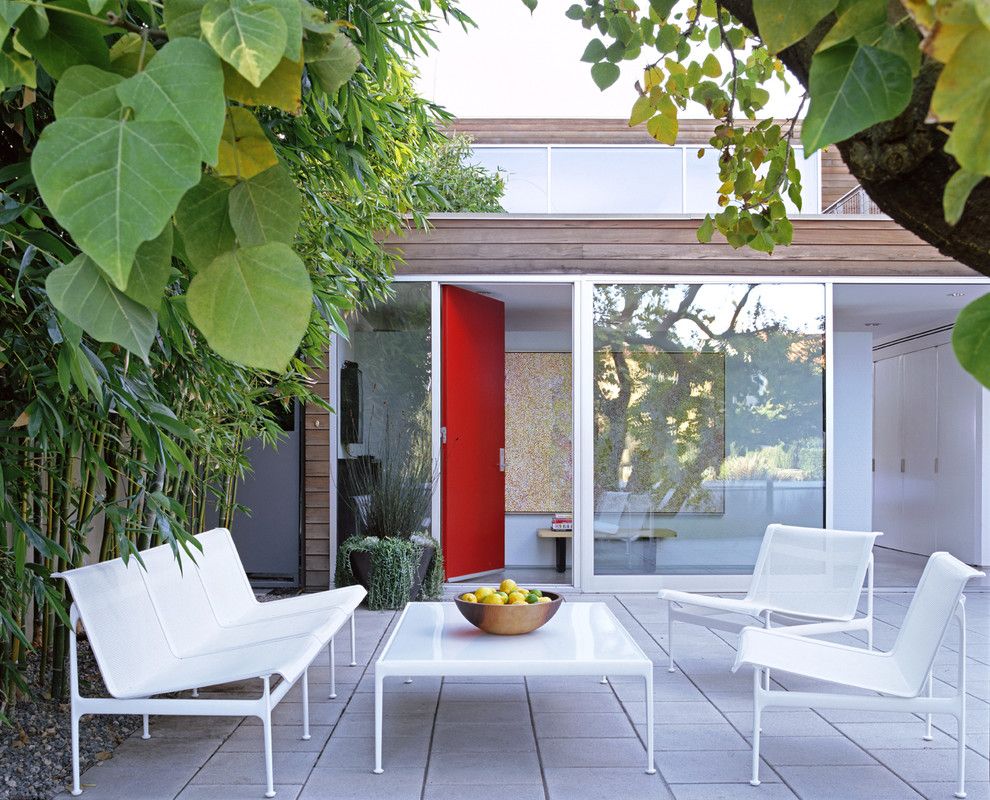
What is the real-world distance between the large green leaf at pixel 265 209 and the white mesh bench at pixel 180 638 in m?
2.71

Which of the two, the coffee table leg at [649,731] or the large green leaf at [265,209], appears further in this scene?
the coffee table leg at [649,731]

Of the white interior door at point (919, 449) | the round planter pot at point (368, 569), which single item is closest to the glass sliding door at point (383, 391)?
the round planter pot at point (368, 569)

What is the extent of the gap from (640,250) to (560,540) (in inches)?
117

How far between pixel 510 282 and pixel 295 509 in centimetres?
243

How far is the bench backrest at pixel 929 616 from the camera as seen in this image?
312 cm

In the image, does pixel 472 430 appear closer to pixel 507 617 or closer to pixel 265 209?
pixel 507 617

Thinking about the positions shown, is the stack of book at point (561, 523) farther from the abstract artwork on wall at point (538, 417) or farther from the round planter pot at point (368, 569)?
the round planter pot at point (368, 569)

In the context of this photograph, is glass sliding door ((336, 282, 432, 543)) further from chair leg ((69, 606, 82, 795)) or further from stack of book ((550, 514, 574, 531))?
chair leg ((69, 606, 82, 795))

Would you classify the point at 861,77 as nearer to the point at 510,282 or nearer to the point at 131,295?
the point at 131,295

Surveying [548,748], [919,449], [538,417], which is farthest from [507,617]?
[919,449]

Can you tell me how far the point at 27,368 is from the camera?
8.20 feet

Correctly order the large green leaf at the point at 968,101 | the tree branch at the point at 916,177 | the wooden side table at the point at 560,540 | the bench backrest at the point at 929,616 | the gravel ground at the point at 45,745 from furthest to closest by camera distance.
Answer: the wooden side table at the point at 560,540 → the bench backrest at the point at 929,616 → the gravel ground at the point at 45,745 → the tree branch at the point at 916,177 → the large green leaf at the point at 968,101

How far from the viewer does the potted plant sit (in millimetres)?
6254

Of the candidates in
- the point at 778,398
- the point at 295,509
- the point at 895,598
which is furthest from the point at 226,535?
the point at 895,598
